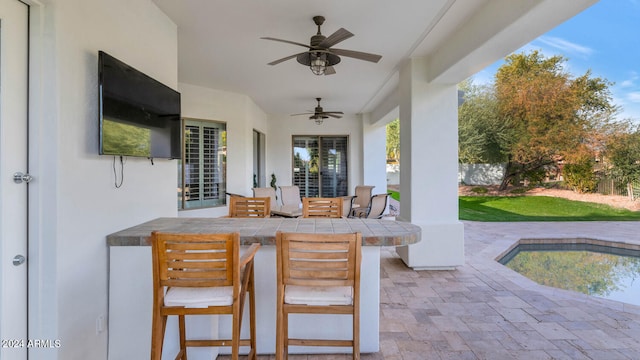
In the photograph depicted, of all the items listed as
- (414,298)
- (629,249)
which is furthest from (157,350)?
(629,249)

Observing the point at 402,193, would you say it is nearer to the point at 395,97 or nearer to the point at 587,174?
the point at 395,97

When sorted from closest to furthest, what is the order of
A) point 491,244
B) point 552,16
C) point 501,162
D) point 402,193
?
point 552,16
point 402,193
point 491,244
point 501,162

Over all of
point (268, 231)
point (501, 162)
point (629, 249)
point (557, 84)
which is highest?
point (557, 84)

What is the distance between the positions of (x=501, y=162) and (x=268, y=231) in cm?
1210

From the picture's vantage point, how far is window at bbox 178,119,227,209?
530cm

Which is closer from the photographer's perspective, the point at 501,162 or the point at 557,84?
the point at 557,84

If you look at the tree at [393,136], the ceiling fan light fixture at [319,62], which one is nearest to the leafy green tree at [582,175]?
the tree at [393,136]

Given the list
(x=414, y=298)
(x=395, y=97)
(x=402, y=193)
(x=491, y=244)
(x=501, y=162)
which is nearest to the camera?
(x=414, y=298)

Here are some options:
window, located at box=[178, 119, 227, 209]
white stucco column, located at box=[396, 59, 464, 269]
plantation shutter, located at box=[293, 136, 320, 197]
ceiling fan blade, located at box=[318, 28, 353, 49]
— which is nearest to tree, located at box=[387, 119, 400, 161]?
plantation shutter, located at box=[293, 136, 320, 197]

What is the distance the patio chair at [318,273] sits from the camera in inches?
64.8

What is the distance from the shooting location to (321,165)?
8758 mm

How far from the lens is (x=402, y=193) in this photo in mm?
4367

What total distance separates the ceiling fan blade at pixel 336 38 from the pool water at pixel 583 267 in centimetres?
403

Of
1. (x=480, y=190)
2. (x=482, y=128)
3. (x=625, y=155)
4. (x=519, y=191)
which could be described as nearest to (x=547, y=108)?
(x=482, y=128)
